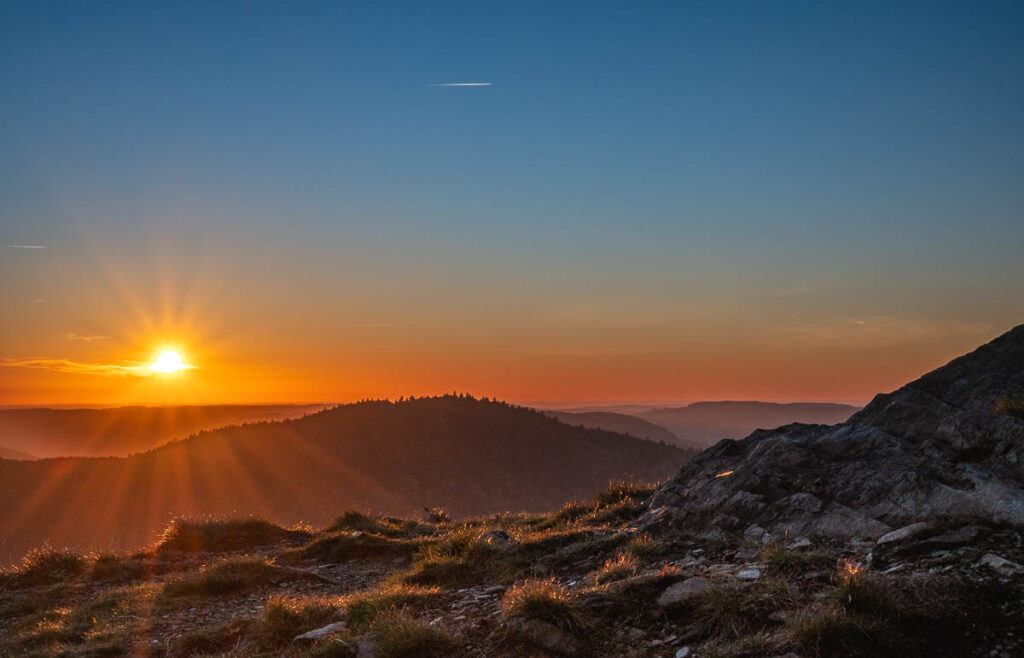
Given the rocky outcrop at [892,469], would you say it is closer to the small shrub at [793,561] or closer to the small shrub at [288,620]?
the small shrub at [793,561]

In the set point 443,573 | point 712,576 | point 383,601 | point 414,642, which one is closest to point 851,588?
point 712,576

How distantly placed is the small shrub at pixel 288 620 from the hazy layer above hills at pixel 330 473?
1942 inches

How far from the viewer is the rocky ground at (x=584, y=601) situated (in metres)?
5.05

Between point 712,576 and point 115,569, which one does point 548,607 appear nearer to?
point 712,576

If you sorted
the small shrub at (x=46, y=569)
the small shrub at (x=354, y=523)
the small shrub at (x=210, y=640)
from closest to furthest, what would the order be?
the small shrub at (x=210, y=640)
the small shrub at (x=46, y=569)
the small shrub at (x=354, y=523)

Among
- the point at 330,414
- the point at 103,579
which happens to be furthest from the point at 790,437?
the point at 330,414

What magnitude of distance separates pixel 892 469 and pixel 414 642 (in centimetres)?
726

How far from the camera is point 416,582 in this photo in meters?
9.62

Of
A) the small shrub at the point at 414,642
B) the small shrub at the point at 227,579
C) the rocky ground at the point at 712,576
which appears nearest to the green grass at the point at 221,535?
the rocky ground at the point at 712,576

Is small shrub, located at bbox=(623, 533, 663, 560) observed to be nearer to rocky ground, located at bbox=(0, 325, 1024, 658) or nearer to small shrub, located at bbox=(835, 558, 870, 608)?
rocky ground, located at bbox=(0, 325, 1024, 658)

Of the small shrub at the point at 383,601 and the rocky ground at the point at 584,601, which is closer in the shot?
the rocky ground at the point at 584,601

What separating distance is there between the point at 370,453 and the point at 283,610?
6870 centimetres

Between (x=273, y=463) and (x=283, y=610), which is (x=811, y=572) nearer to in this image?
(x=283, y=610)

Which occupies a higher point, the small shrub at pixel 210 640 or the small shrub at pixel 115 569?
the small shrub at pixel 210 640
